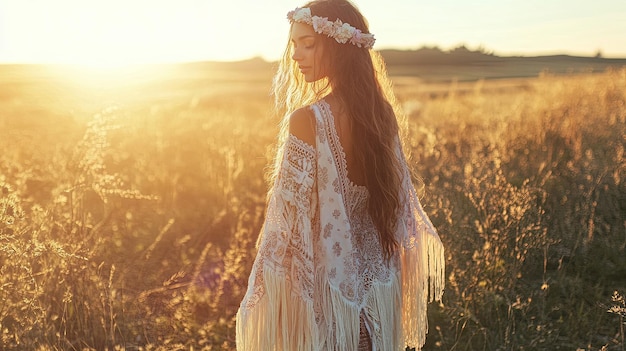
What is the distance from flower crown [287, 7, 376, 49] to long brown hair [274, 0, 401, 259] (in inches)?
0.9

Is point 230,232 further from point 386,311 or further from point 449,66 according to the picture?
point 449,66

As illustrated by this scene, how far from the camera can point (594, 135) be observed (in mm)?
6152

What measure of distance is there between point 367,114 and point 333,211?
34 cm

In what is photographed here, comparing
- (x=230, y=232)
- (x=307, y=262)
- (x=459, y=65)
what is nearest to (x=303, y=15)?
(x=307, y=262)

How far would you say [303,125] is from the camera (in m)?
1.88

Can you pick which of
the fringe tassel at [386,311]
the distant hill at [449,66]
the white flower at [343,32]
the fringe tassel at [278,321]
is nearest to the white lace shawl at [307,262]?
the fringe tassel at [278,321]

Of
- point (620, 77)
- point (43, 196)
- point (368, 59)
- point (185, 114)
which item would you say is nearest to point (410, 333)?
point (368, 59)

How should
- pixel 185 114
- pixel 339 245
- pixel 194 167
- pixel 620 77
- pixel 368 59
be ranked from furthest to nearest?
1. pixel 185 114
2. pixel 620 77
3. pixel 194 167
4. pixel 368 59
5. pixel 339 245

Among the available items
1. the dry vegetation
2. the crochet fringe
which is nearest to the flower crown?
the crochet fringe

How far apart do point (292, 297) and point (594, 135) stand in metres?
5.18

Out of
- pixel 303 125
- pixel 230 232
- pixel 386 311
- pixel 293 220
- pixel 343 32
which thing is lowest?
pixel 230 232

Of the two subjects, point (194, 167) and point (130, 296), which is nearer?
point (130, 296)

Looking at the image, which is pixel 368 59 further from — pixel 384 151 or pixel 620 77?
pixel 620 77

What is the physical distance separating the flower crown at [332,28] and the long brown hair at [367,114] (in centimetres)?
2
